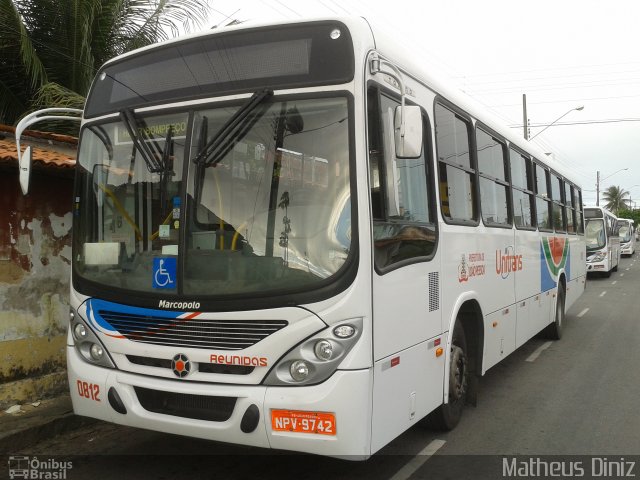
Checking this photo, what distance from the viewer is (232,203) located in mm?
3799

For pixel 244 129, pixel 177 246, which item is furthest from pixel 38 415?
pixel 244 129

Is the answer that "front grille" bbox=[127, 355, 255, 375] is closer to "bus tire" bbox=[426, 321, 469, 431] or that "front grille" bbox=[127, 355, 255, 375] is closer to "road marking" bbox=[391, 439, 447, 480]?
"road marking" bbox=[391, 439, 447, 480]

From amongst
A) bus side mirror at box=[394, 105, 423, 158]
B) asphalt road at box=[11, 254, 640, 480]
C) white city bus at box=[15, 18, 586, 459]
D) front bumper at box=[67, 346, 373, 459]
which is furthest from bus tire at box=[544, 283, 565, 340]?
front bumper at box=[67, 346, 373, 459]

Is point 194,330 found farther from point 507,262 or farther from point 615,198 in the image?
point 615,198

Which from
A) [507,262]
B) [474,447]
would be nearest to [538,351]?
[507,262]

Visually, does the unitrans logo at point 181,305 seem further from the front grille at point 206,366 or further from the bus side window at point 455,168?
the bus side window at point 455,168

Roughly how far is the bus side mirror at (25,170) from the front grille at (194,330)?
120 cm

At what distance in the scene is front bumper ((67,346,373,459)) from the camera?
11.0 feet

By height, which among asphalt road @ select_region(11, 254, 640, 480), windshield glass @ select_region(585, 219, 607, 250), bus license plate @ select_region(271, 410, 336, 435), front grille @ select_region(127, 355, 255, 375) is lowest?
asphalt road @ select_region(11, 254, 640, 480)

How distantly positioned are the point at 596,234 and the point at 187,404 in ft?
78.4

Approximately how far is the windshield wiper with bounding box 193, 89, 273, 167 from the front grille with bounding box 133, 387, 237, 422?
4.75 feet

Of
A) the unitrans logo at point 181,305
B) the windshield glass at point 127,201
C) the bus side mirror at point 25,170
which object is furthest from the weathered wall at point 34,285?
the unitrans logo at point 181,305

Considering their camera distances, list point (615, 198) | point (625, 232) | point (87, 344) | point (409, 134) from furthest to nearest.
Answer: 1. point (615, 198)
2. point (625, 232)
3. point (87, 344)
4. point (409, 134)

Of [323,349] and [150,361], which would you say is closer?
[323,349]
